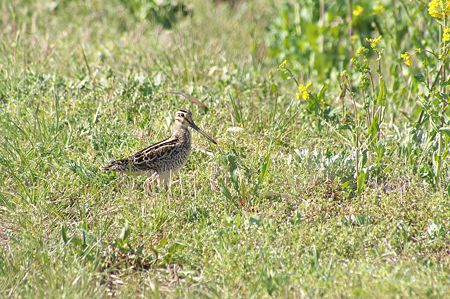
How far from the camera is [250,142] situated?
702cm

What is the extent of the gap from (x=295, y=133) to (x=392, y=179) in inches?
47.2

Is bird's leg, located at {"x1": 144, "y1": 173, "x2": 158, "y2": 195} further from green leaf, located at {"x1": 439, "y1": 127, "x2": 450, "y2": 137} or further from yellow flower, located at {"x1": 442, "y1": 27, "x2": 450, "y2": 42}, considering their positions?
yellow flower, located at {"x1": 442, "y1": 27, "x2": 450, "y2": 42}

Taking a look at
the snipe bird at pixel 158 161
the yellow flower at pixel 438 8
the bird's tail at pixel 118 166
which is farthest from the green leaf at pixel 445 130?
the bird's tail at pixel 118 166

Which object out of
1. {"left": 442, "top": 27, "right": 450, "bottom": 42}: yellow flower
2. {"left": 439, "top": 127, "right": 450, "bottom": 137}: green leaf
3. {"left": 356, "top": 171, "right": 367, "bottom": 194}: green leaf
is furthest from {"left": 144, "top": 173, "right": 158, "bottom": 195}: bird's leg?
{"left": 442, "top": 27, "right": 450, "bottom": 42}: yellow flower

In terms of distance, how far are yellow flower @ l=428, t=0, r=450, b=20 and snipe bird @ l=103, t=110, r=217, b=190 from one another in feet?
6.73

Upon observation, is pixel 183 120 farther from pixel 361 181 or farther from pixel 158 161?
pixel 361 181

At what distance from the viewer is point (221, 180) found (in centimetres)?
605

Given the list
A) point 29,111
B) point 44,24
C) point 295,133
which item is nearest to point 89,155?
point 29,111

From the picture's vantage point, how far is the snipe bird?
6.17 m

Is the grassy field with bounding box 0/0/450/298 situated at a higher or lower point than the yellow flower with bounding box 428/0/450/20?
lower

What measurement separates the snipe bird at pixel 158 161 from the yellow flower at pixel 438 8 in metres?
2.05

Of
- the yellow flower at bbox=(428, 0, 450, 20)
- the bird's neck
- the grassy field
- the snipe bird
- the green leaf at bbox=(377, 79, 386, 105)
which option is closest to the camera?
the grassy field

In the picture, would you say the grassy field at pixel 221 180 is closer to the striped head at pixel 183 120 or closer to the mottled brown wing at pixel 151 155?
the mottled brown wing at pixel 151 155

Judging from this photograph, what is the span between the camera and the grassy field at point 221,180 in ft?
17.0
